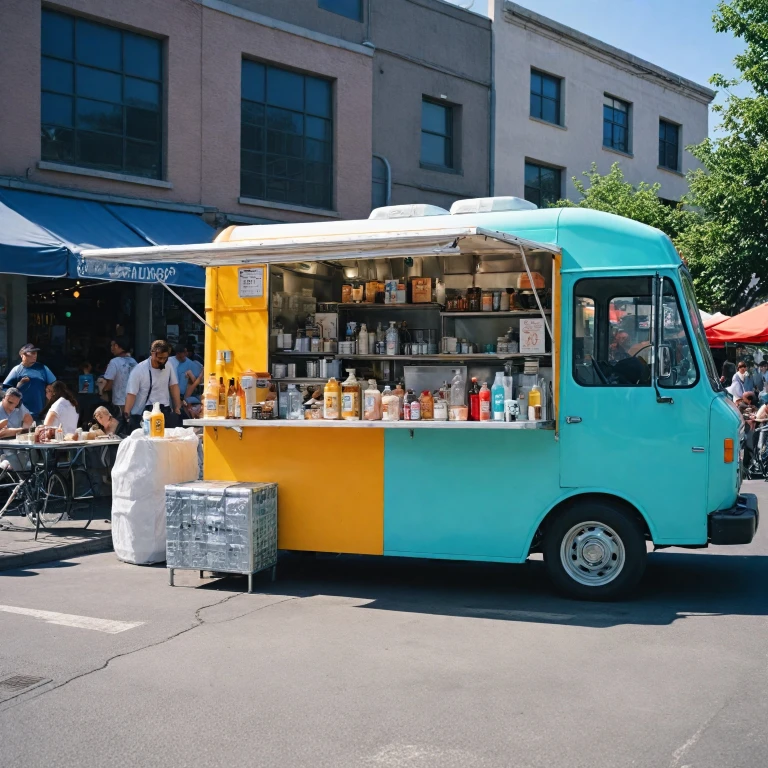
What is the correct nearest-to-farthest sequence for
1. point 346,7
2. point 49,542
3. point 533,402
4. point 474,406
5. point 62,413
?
point 533,402, point 474,406, point 49,542, point 62,413, point 346,7

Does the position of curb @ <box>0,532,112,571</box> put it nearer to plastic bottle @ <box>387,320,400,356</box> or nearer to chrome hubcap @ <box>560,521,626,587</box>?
plastic bottle @ <box>387,320,400,356</box>

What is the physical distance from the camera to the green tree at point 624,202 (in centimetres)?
2402

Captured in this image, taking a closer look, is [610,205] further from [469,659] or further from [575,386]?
[469,659]

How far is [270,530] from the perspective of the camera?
8.22 meters

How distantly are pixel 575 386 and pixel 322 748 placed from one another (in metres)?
3.91

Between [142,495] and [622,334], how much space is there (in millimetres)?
4640

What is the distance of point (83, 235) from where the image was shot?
14.1 metres

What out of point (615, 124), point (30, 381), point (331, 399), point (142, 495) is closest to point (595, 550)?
point (331, 399)

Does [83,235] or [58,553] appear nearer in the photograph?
[58,553]

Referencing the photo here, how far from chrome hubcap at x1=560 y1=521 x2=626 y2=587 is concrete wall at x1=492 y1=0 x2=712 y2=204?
17.2m

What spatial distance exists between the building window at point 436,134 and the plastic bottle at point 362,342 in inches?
532

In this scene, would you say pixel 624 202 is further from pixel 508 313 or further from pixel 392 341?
pixel 392 341

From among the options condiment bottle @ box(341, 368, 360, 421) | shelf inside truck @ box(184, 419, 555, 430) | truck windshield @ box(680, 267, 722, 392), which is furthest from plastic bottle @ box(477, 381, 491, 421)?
truck windshield @ box(680, 267, 722, 392)

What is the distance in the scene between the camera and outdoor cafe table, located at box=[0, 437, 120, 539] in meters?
10.1
